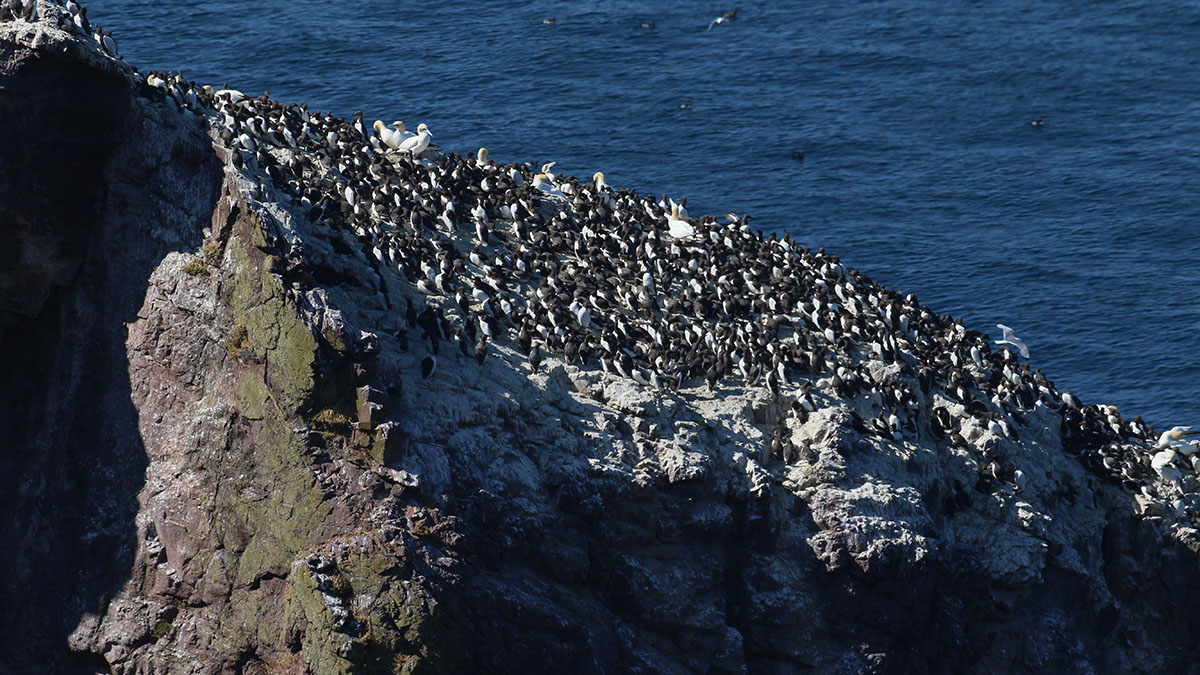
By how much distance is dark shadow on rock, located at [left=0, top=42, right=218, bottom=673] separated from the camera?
2977cm

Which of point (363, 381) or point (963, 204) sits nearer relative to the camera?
point (363, 381)

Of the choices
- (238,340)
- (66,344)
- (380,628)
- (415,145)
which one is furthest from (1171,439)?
(66,344)

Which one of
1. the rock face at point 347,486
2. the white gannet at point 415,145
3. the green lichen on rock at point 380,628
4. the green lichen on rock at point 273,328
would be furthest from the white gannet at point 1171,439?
the green lichen on rock at point 273,328

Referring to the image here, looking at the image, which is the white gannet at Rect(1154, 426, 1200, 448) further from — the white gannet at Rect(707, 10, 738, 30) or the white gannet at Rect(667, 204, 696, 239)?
the white gannet at Rect(707, 10, 738, 30)

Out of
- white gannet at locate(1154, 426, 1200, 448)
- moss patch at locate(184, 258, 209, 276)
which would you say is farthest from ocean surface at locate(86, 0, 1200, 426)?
moss patch at locate(184, 258, 209, 276)

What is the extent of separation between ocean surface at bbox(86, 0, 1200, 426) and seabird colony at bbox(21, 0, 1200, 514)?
14704 mm

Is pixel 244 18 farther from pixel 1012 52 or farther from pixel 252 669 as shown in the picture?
pixel 252 669

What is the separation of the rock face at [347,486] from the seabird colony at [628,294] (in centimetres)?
73

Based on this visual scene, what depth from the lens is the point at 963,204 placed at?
6562 cm

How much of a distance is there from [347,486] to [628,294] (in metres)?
11.0

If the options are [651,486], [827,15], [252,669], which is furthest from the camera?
[827,15]

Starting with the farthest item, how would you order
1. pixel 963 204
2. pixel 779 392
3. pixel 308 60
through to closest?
pixel 308 60, pixel 963 204, pixel 779 392

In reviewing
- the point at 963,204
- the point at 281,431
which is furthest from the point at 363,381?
the point at 963,204

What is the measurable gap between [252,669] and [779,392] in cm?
1313
